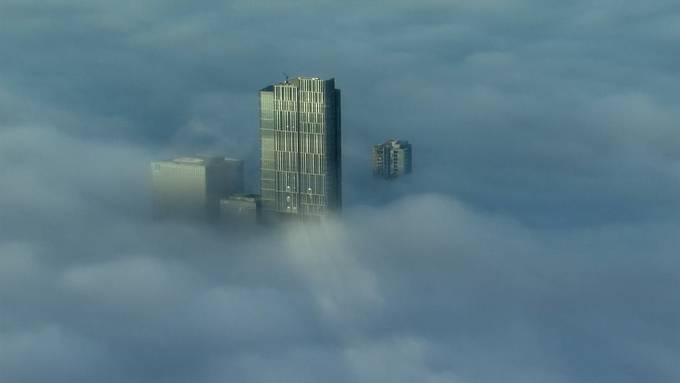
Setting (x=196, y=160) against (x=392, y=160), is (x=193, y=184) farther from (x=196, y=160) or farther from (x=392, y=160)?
(x=392, y=160)

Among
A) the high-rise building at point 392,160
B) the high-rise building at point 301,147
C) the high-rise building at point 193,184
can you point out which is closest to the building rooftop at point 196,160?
the high-rise building at point 193,184

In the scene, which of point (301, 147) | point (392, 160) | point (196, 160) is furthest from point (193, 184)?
point (392, 160)

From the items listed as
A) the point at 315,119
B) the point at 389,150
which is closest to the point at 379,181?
the point at 389,150

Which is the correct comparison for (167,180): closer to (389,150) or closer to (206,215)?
(206,215)

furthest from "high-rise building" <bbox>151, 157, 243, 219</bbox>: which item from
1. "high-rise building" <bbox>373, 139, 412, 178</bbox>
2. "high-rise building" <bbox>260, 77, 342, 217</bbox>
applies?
"high-rise building" <bbox>373, 139, 412, 178</bbox>

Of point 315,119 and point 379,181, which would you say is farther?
point 379,181

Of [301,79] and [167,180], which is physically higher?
[301,79]
